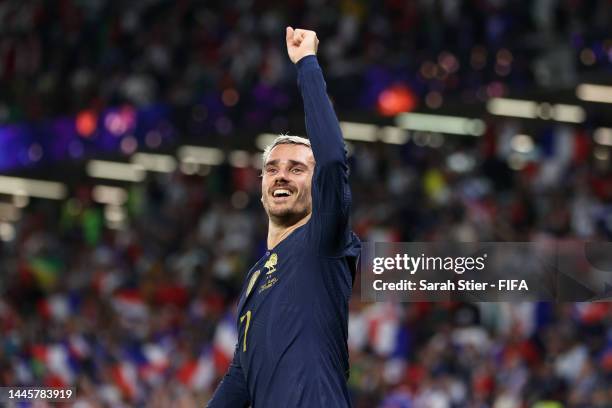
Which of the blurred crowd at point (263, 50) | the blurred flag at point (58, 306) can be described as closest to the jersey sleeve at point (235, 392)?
the blurred crowd at point (263, 50)

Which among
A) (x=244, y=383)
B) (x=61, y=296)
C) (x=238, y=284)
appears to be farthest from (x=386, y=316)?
(x=244, y=383)

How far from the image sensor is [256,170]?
20672 millimetres

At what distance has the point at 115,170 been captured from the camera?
22.9 m

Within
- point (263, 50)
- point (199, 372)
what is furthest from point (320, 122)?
point (263, 50)

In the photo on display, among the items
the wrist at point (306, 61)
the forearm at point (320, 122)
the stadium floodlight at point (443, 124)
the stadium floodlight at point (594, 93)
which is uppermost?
the stadium floodlight at point (443, 124)

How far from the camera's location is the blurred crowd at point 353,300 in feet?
39.9

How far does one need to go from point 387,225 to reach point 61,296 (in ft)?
17.8

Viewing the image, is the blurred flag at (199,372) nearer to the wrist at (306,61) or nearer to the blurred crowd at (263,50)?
the blurred crowd at (263,50)

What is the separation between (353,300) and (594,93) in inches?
177

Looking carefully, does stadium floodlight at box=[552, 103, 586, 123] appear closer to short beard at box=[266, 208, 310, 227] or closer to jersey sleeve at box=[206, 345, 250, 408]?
jersey sleeve at box=[206, 345, 250, 408]

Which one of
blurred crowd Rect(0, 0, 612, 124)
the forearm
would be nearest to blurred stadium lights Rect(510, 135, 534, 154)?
blurred crowd Rect(0, 0, 612, 124)

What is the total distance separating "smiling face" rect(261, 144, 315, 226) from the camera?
14.2 feet

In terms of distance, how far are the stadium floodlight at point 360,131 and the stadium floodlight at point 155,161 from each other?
11.6 feet

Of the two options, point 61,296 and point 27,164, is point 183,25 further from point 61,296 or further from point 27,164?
point 61,296
